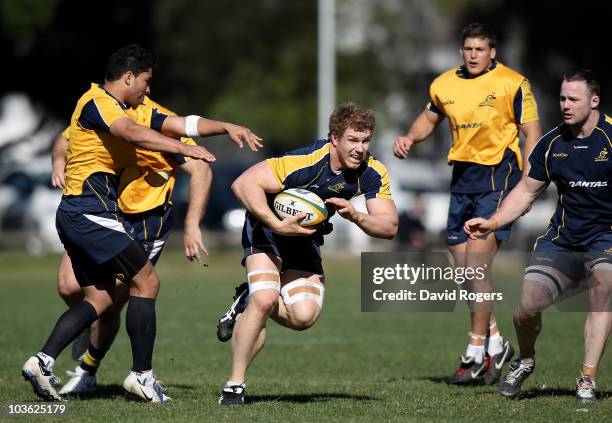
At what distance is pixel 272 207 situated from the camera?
7918 millimetres

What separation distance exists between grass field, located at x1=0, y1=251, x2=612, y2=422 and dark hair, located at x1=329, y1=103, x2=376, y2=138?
1.91 meters

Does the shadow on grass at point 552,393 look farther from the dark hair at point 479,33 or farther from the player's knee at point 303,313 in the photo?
the dark hair at point 479,33

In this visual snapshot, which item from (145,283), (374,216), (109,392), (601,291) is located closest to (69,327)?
(145,283)

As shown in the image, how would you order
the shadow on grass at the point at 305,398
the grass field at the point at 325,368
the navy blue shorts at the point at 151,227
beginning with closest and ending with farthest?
1. the grass field at the point at 325,368
2. the shadow on grass at the point at 305,398
3. the navy blue shorts at the point at 151,227

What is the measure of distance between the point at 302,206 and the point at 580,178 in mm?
2033

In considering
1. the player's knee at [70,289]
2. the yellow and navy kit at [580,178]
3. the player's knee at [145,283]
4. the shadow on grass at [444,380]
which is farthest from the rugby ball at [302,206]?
the shadow on grass at [444,380]

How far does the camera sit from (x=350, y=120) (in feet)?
25.2

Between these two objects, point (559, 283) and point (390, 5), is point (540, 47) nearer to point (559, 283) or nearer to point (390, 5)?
point (390, 5)

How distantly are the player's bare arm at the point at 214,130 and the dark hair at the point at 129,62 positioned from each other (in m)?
0.43

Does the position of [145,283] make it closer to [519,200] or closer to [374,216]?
[374,216]

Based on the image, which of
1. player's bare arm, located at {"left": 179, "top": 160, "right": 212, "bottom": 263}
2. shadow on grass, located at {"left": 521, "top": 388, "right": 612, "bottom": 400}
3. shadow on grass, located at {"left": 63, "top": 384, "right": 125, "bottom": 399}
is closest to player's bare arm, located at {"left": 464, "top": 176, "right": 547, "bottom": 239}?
shadow on grass, located at {"left": 521, "top": 388, "right": 612, "bottom": 400}

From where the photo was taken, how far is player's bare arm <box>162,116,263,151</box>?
7.45 metres

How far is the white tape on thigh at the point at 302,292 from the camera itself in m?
7.98

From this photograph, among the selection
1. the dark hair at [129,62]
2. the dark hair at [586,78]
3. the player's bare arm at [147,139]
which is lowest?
the player's bare arm at [147,139]
